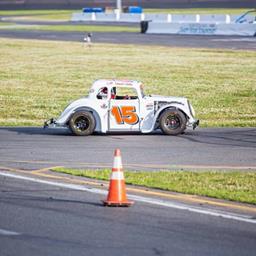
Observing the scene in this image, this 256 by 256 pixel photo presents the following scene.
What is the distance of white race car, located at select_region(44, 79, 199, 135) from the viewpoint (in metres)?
19.9

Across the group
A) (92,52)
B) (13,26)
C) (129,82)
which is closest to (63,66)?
(92,52)

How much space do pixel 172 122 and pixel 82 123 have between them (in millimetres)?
1869

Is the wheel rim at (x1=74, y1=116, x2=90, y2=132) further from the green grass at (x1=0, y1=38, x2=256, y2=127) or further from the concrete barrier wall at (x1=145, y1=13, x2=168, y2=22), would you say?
the concrete barrier wall at (x1=145, y1=13, x2=168, y2=22)

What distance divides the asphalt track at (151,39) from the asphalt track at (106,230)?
3650 cm

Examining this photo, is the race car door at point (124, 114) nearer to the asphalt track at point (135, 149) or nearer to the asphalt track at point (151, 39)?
the asphalt track at point (135, 149)

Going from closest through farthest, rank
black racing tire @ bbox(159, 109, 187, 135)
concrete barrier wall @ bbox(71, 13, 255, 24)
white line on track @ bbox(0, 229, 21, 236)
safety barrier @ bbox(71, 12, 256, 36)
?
1. white line on track @ bbox(0, 229, 21, 236)
2. black racing tire @ bbox(159, 109, 187, 135)
3. safety barrier @ bbox(71, 12, 256, 36)
4. concrete barrier wall @ bbox(71, 13, 255, 24)

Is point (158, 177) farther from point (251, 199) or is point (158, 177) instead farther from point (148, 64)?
point (148, 64)

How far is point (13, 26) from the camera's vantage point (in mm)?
73875

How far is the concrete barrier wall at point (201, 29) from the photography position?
5891 cm

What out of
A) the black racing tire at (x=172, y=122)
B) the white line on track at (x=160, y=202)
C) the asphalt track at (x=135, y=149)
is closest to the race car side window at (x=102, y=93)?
the asphalt track at (x=135, y=149)

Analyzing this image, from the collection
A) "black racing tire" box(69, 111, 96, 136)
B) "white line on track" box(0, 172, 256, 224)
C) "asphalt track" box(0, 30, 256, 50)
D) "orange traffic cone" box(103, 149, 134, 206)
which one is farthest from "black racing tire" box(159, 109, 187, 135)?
"asphalt track" box(0, 30, 256, 50)

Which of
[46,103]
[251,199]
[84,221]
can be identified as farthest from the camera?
[46,103]

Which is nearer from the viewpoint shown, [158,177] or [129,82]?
[158,177]

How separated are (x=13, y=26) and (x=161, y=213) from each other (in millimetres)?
63418
